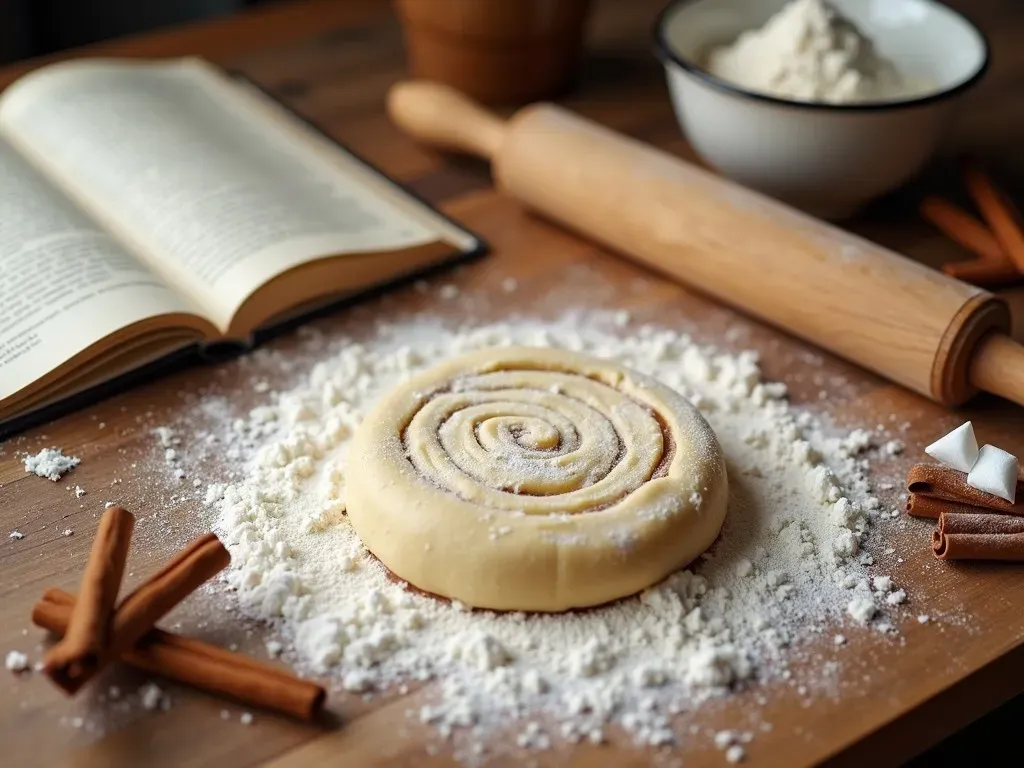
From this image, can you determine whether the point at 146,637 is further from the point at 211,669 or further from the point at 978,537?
the point at 978,537

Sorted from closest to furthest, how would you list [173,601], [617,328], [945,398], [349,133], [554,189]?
[173,601] → [945,398] → [617,328] → [554,189] → [349,133]

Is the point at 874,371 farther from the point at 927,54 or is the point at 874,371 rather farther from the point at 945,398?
the point at 927,54

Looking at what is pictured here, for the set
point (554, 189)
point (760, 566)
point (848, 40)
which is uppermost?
point (848, 40)

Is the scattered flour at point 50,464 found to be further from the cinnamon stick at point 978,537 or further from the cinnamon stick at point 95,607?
the cinnamon stick at point 978,537

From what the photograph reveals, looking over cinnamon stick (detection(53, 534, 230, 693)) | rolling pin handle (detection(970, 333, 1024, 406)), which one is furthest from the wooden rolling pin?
cinnamon stick (detection(53, 534, 230, 693))

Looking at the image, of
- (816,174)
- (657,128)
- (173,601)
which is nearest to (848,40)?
(816,174)
